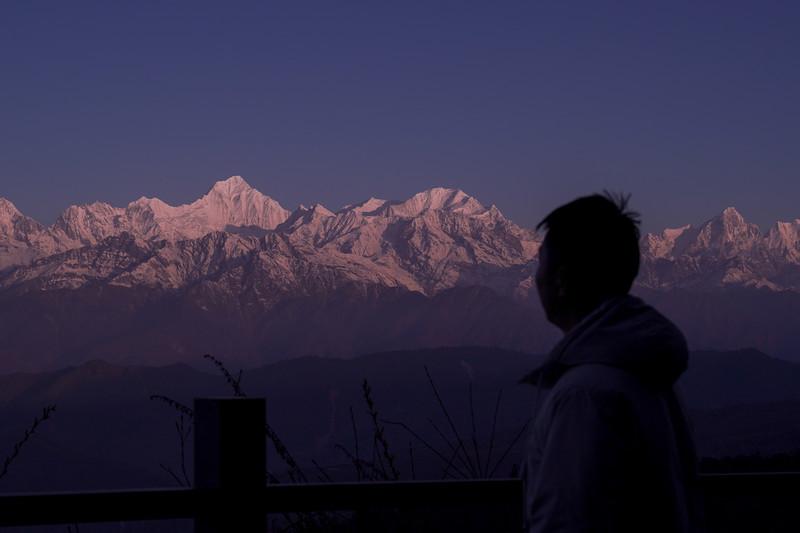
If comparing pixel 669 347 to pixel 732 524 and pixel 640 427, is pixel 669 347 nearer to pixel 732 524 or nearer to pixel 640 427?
pixel 640 427

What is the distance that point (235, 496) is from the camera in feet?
9.13

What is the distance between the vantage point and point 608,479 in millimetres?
1792

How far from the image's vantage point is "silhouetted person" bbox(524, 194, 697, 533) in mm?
1791

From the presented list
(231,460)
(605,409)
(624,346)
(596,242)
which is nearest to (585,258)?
(596,242)

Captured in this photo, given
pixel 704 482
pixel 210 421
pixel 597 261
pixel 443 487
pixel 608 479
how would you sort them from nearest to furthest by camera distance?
pixel 608 479
pixel 597 261
pixel 210 421
pixel 443 487
pixel 704 482

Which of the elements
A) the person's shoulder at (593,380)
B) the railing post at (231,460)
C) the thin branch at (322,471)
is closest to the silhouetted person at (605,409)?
the person's shoulder at (593,380)

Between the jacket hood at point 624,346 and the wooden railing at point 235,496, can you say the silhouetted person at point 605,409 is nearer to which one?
the jacket hood at point 624,346

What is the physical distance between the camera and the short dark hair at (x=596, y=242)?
2053 mm

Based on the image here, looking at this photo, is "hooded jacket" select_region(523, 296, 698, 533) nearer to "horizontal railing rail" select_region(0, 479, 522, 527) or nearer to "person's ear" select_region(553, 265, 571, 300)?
"person's ear" select_region(553, 265, 571, 300)

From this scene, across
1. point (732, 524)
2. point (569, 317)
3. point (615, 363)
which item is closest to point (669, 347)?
point (615, 363)

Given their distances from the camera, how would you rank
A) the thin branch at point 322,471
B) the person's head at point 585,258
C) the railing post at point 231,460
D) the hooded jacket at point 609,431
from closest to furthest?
the hooded jacket at point 609,431 < the person's head at point 585,258 < the railing post at point 231,460 < the thin branch at point 322,471

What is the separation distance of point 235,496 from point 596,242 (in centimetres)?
124

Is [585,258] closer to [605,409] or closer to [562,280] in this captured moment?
[562,280]

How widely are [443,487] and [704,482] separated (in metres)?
0.91
